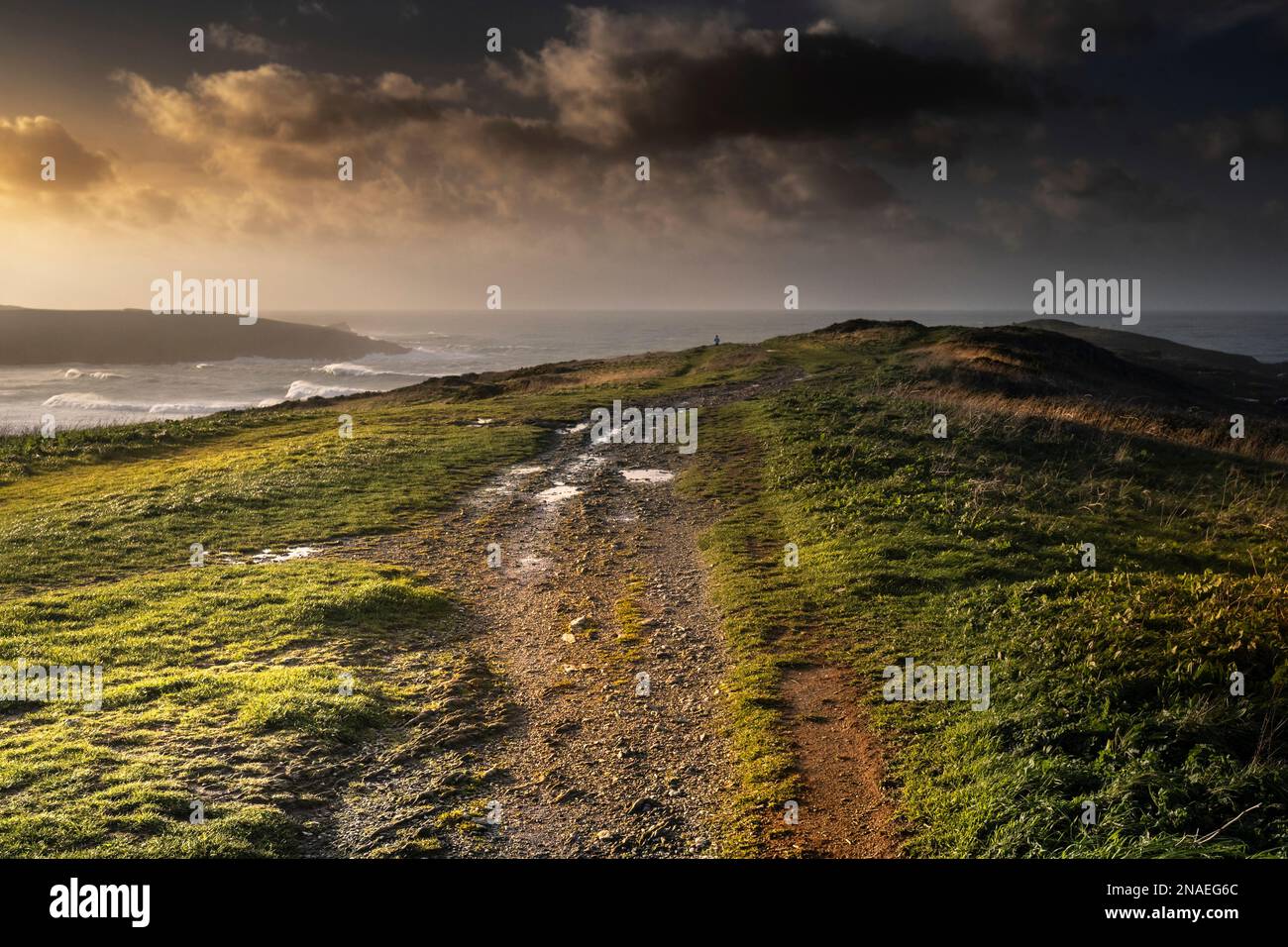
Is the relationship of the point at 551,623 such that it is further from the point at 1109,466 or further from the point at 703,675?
the point at 1109,466

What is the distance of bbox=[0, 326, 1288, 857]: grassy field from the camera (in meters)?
7.84

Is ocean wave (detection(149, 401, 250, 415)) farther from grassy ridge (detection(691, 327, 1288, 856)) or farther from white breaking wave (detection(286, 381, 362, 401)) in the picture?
grassy ridge (detection(691, 327, 1288, 856))

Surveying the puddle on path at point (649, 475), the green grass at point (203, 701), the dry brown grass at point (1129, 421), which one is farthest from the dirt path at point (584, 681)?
the dry brown grass at point (1129, 421)

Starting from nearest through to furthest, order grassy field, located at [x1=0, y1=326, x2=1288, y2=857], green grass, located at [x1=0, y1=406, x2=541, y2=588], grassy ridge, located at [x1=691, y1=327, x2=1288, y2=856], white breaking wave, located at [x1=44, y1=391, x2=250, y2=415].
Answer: grassy ridge, located at [x1=691, y1=327, x2=1288, y2=856]
grassy field, located at [x1=0, y1=326, x2=1288, y2=857]
green grass, located at [x1=0, y1=406, x2=541, y2=588]
white breaking wave, located at [x1=44, y1=391, x2=250, y2=415]

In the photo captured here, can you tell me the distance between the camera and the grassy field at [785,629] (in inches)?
309

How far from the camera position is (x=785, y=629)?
45.0ft

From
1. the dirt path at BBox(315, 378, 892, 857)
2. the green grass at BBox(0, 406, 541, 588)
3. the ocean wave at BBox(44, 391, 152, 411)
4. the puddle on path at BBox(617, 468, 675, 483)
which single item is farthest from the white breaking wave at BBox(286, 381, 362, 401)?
the dirt path at BBox(315, 378, 892, 857)

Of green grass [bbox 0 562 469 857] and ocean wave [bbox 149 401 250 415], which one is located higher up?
ocean wave [bbox 149 401 250 415]

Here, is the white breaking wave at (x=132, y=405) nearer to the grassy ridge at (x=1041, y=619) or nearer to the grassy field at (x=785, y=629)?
the grassy field at (x=785, y=629)

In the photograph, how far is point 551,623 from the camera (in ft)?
48.5

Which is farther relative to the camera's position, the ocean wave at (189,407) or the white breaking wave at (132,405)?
the white breaking wave at (132,405)

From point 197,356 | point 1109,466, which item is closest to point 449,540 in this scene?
point 1109,466

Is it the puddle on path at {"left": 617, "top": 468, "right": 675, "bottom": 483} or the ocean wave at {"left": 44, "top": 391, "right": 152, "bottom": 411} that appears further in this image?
the ocean wave at {"left": 44, "top": 391, "right": 152, "bottom": 411}

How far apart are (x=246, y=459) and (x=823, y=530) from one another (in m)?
23.7
